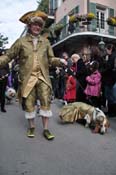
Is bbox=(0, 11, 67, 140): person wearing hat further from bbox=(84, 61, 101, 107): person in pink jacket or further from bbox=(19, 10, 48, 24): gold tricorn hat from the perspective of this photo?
bbox=(84, 61, 101, 107): person in pink jacket

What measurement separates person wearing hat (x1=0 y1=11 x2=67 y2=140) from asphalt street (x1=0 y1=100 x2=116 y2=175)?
403 millimetres

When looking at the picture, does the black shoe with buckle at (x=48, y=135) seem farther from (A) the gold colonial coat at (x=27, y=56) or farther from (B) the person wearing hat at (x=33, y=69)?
(A) the gold colonial coat at (x=27, y=56)

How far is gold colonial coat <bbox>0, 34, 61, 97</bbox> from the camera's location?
865cm

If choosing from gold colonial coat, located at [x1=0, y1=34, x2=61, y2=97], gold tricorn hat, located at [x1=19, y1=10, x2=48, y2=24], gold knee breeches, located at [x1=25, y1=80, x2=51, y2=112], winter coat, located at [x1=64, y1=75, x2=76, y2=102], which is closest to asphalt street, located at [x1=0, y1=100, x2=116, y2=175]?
gold knee breeches, located at [x1=25, y1=80, x2=51, y2=112]

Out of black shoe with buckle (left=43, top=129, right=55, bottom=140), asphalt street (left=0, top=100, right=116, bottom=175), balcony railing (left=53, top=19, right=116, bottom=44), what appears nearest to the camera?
asphalt street (left=0, top=100, right=116, bottom=175)

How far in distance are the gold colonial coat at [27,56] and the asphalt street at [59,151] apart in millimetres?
1021

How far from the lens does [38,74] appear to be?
28.5 ft

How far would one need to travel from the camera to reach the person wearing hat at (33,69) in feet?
28.3

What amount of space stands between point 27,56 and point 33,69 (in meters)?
0.25

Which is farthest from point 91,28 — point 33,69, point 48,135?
point 48,135

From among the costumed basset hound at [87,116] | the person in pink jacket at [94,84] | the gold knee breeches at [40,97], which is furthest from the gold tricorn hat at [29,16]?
the person in pink jacket at [94,84]

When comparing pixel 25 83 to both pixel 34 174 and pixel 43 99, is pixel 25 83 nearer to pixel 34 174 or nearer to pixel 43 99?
pixel 43 99

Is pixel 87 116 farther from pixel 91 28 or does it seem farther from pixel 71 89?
pixel 91 28

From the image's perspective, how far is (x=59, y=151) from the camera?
304 inches
